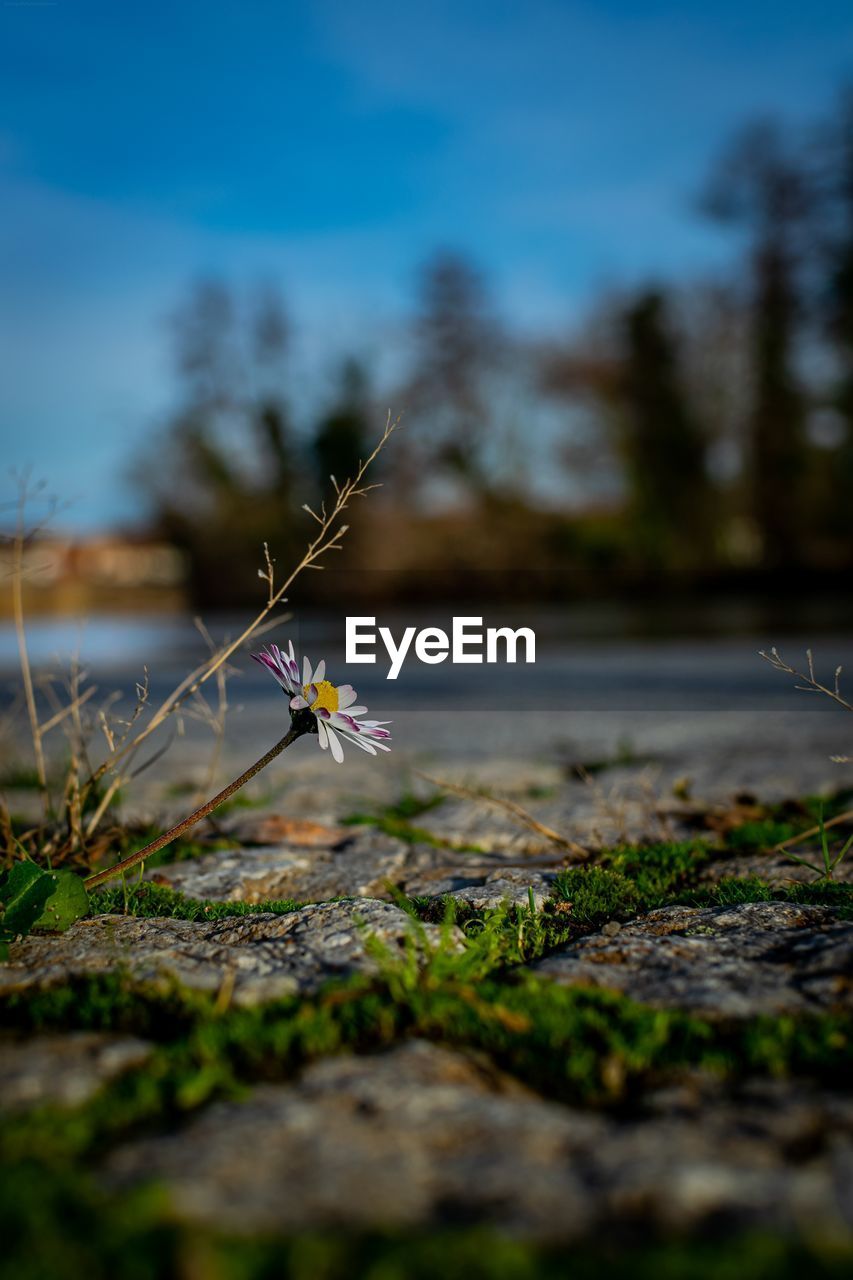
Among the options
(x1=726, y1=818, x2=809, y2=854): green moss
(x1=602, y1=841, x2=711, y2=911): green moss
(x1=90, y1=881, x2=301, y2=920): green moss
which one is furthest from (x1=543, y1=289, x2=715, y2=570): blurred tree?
(x1=90, y1=881, x2=301, y2=920): green moss

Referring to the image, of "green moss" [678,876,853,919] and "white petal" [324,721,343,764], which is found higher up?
"white petal" [324,721,343,764]

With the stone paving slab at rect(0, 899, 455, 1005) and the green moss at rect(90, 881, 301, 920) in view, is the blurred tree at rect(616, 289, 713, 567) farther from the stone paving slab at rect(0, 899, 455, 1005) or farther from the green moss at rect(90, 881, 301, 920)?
the stone paving slab at rect(0, 899, 455, 1005)

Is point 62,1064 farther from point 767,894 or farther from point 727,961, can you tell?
point 767,894

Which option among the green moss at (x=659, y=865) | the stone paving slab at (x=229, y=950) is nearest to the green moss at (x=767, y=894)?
the green moss at (x=659, y=865)

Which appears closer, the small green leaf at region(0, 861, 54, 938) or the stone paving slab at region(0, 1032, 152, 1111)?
the stone paving slab at region(0, 1032, 152, 1111)

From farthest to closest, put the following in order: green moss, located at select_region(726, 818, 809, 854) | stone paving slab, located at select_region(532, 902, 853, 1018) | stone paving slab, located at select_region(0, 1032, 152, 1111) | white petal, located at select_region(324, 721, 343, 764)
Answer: green moss, located at select_region(726, 818, 809, 854), white petal, located at select_region(324, 721, 343, 764), stone paving slab, located at select_region(532, 902, 853, 1018), stone paving slab, located at select_region(0, 1032, 152, 1111)

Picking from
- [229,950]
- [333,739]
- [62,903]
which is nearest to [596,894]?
[333,739]

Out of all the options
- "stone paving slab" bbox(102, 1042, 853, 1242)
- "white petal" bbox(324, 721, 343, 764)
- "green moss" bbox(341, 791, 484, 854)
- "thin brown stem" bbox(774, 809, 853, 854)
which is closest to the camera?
"stone paving slab" bbox(102, 1042, 853, 1242)
